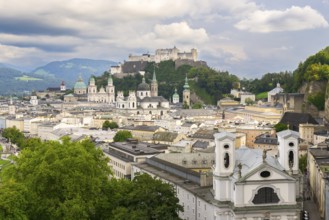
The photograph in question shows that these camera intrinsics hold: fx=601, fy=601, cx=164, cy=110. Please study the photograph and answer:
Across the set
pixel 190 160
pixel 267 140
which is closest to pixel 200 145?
pixel 267 140

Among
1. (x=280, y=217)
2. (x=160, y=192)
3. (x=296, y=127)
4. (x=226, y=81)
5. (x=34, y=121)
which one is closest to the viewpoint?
(x=280, y=217)

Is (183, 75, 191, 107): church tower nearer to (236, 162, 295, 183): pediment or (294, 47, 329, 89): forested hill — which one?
(294, 47, 329, 89): forested hill

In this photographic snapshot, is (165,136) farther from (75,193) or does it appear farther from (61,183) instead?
(75,193)

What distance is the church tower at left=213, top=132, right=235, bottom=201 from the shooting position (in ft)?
127

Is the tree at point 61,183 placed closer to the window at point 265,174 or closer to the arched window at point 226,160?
the arched window at point 226,160

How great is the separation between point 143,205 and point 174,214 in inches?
83.4

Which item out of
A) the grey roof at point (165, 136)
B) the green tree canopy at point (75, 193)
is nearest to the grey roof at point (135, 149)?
the grey roof at point (165, 136)

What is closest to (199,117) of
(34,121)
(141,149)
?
(34,121)

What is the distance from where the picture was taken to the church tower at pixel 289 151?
4012 cm

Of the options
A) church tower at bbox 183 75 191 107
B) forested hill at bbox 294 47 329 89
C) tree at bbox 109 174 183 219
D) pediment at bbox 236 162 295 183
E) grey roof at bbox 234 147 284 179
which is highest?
forested hill at bbox 294 47 329 89

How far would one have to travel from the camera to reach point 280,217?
37500 millimetres

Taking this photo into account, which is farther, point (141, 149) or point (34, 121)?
point (34, 121)

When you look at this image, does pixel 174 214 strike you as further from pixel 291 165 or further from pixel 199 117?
pixel 199 117

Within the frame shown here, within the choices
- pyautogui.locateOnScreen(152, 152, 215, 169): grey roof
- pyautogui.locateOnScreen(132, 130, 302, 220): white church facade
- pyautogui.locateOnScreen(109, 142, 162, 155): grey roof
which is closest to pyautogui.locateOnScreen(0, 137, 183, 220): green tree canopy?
pyautogui.locateOnScreen(132, 130, 302, 220): white church facade
